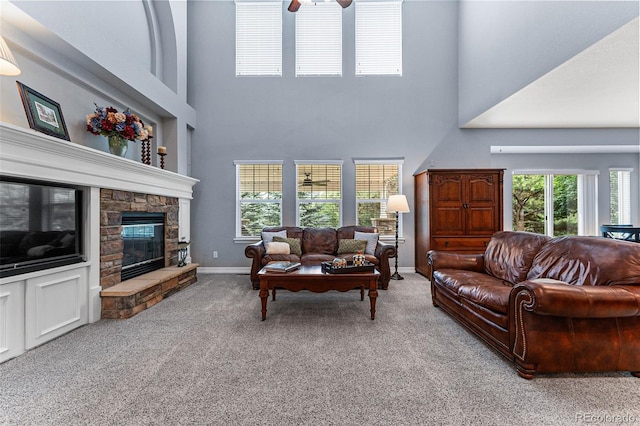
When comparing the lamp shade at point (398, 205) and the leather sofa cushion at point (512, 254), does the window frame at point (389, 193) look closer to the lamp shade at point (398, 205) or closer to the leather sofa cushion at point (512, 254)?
the lamp shade at point (398, 205)

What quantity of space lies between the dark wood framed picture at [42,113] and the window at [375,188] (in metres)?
4.35

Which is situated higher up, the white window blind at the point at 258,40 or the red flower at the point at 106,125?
the white window blind at the point at 258,40

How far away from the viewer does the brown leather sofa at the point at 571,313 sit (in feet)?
5.99

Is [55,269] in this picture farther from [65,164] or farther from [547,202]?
[547,202]

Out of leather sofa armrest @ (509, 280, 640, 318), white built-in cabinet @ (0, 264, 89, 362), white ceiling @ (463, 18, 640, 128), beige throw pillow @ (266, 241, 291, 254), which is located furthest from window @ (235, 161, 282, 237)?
leather sofa armrest @ (509, 280, 640, 318)

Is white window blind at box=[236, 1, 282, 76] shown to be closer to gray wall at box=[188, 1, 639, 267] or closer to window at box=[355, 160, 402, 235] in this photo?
gray wall at box=[188, 1, 639, 267]

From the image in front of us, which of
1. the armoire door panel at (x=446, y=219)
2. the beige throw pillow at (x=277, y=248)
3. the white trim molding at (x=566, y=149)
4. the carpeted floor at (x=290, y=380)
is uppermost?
the white trim molding at (x=566, y=149)

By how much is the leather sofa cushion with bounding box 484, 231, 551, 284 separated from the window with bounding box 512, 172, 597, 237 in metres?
4.35

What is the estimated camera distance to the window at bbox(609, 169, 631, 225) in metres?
6.69

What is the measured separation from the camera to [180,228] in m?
4.93

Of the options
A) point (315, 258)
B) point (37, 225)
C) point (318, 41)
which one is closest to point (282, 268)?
point (315, 258)

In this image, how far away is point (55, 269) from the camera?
8.66 feet

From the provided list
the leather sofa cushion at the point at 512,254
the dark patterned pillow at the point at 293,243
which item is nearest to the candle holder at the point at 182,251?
the dark patterned pillow at the point at 293,243

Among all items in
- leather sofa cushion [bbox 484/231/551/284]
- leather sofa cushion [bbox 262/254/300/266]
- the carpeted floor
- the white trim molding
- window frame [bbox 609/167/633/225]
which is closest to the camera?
the carpeted floor
